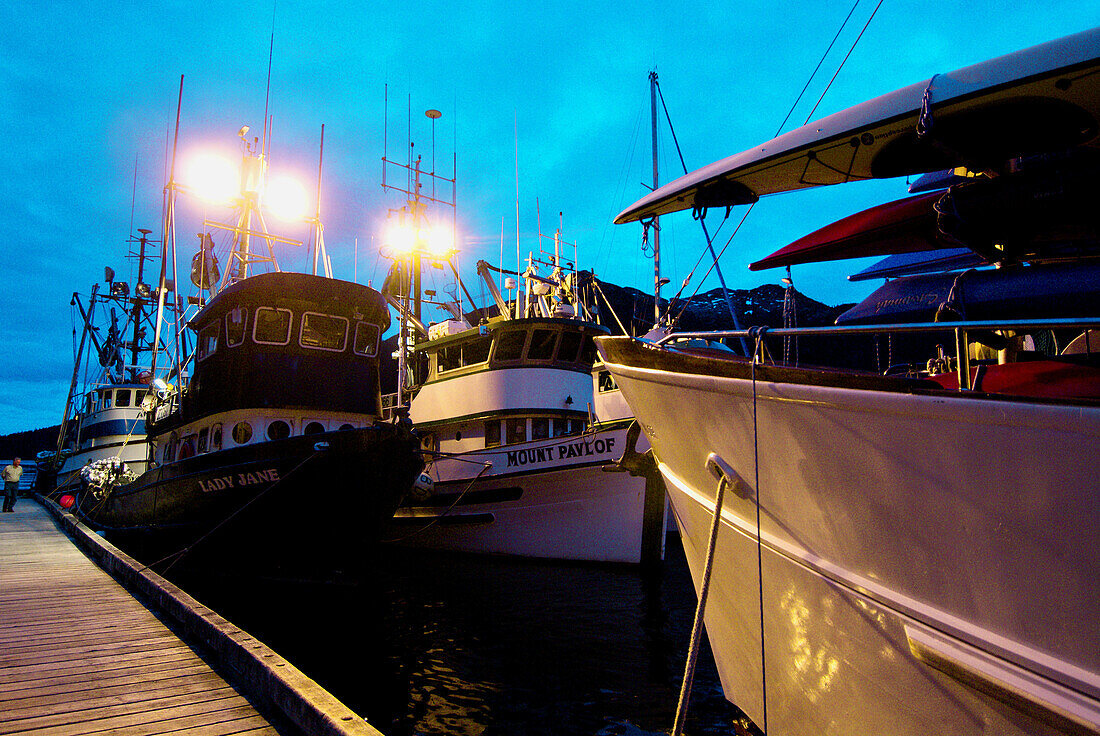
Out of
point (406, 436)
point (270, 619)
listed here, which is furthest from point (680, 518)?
point (270, 619)

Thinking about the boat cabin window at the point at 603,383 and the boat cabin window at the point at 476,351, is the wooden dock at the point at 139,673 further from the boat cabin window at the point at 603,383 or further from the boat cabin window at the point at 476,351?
the boat cabin window at the point at 603,383

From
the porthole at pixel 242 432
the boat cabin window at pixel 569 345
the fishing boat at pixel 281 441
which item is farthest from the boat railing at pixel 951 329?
the boat cabin window at pixel 569 345

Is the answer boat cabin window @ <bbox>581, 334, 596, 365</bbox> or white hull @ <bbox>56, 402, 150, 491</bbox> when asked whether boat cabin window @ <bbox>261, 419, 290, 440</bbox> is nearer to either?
boat cabin window @ <bbox>581, 334, 596, 365</bbox>

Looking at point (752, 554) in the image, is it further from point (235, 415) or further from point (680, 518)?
point (235, 415)

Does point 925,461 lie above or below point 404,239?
below

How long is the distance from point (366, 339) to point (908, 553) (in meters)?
11.2

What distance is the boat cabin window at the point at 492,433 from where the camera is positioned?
1479cm

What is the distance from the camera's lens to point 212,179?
16.3 m

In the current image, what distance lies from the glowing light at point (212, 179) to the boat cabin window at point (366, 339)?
737 cm

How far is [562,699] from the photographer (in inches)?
230

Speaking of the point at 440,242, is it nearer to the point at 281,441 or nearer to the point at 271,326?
the point at 271,326

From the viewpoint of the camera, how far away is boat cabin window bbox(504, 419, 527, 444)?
48.1ft

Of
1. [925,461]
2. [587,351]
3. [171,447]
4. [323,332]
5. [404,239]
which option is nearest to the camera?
[925,461]

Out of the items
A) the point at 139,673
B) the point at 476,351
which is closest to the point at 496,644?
the point at 139,673
